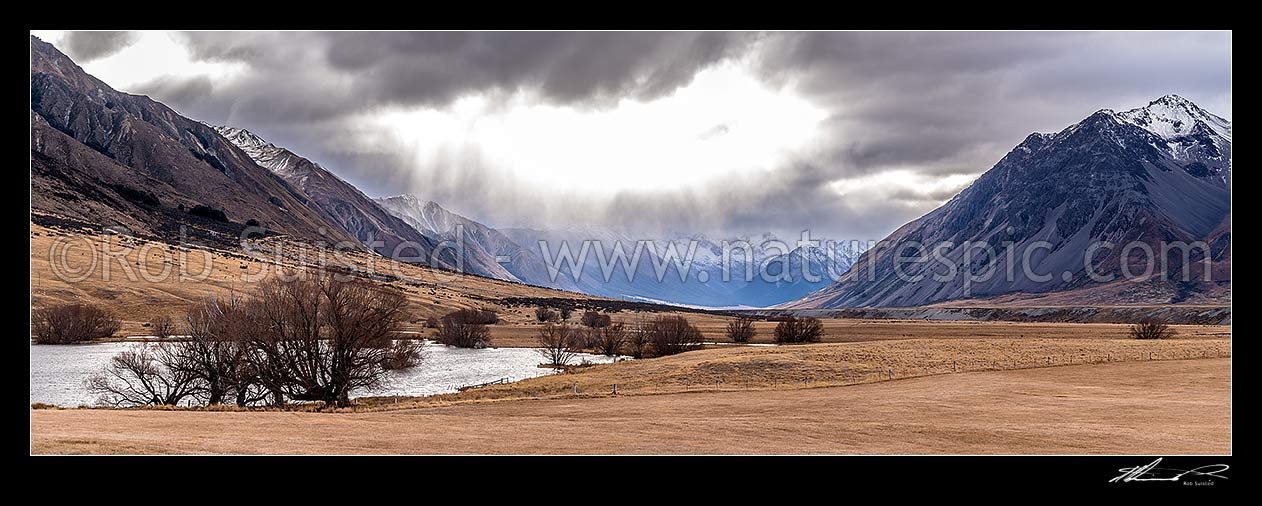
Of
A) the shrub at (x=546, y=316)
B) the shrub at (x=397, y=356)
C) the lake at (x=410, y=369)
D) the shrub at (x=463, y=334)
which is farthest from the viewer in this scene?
the shrub at (x=546, y=316)

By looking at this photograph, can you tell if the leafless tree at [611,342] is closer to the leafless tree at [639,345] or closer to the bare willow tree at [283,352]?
the leafless tree at [639,345]

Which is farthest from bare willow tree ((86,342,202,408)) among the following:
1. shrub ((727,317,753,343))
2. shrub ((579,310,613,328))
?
shrub ((579,310,613,328))

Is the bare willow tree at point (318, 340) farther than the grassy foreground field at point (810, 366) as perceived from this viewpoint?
Yes

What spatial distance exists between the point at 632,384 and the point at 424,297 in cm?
14380

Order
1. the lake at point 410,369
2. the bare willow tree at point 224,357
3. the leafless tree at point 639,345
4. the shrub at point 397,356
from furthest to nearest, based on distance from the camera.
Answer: the leafless tree at point 639,345
the lake at point 410,369
the shrub at point 397,356
the bare willow tree at point 224,357

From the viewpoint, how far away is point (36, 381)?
6444cm

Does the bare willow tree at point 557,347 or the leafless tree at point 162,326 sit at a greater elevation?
the leafless tree at point 162,326
